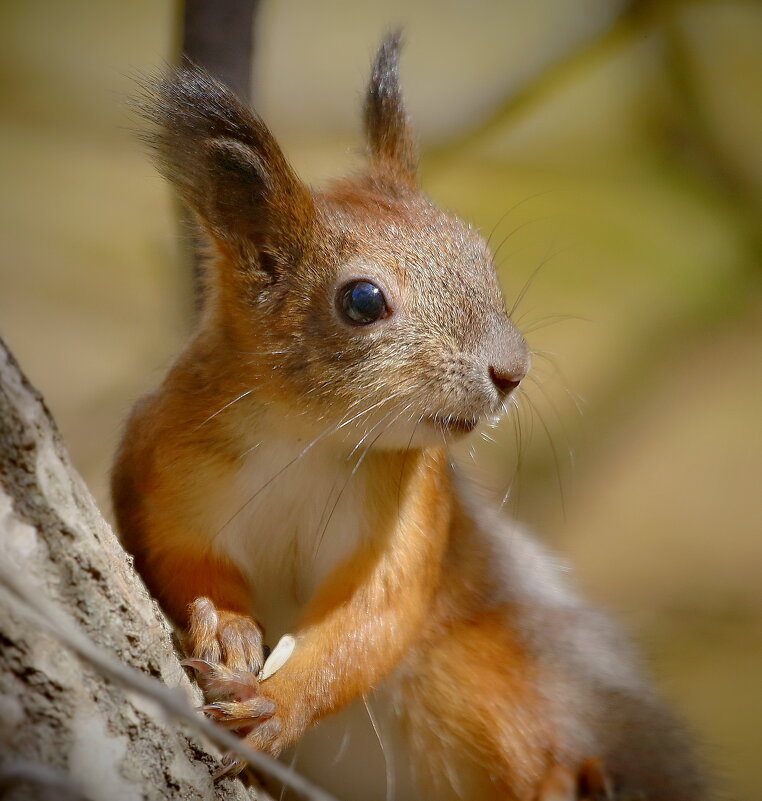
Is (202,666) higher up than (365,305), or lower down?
lower down

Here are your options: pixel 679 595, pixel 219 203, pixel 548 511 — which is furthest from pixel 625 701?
pixel 679 595

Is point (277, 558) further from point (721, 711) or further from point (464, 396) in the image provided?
point (721, 711)

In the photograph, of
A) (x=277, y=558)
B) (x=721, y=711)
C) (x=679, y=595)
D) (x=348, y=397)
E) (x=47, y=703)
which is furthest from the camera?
(x=679, y=595)

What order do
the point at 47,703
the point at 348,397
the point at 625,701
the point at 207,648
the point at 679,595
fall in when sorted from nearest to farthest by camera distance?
the point at 47,703, the point at 207,648, the point at 348,397, the point at 625,701, the point at 679,595

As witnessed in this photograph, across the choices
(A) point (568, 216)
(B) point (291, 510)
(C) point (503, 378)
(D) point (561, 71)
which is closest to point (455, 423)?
(C) point (503, 378)

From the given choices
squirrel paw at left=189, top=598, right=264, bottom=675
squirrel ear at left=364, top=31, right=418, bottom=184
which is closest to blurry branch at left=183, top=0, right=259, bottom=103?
squirrel ear at left=364, top=31, right=418, bottom=184

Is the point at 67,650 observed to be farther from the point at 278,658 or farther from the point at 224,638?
the point at 278,658
